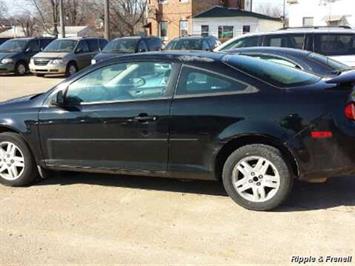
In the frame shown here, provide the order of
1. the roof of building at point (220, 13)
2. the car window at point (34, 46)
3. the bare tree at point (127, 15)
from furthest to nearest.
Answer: the bare tree at point (127, 15) → the roof of building at point (220, 13) → the car window at point (34, 46)

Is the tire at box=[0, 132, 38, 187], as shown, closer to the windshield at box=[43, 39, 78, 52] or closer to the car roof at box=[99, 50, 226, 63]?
the car roof at box=[99, 50, 226, 63]

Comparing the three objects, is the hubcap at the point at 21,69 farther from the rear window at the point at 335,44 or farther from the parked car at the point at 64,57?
the rear window at the point at 335,44

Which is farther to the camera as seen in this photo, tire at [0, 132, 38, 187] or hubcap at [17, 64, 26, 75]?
hubcap at [17, 64, 26, 75]

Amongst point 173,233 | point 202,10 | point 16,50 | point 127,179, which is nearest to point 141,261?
point 173,233

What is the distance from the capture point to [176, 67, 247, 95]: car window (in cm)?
518

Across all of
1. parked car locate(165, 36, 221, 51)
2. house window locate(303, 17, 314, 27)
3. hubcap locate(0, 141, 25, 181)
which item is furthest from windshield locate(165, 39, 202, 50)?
house window locate(303, 17, 314, 27)

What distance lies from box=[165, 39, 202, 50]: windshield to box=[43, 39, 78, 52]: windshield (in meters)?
5.49

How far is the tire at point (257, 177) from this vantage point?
5000 millimetres

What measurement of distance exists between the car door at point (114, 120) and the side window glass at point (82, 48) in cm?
1815

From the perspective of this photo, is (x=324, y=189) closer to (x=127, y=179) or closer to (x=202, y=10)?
(x=127, y=179)

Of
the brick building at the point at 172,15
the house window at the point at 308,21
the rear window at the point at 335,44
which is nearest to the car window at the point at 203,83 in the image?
the rear window at the point at 335,44

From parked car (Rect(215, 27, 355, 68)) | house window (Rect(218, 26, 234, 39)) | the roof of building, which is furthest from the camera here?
house window (Rect(218, 26, 234, 39))

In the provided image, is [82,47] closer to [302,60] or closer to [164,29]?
[302,60]

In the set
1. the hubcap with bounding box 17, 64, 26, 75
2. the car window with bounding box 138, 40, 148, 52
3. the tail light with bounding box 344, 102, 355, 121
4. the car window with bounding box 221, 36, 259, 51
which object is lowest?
the hubcap with bounding box 17, 64, 26, 75
